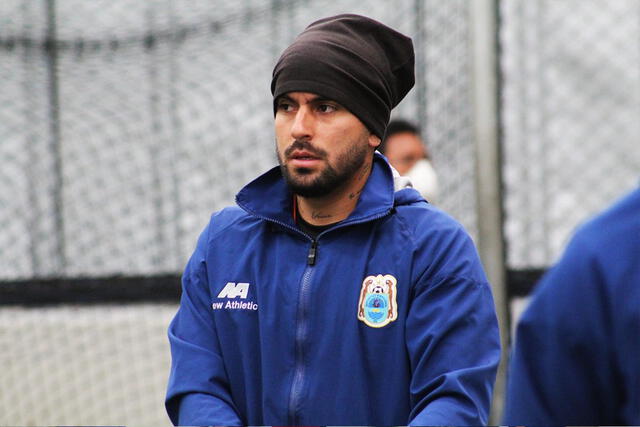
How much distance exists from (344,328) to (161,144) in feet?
5.85

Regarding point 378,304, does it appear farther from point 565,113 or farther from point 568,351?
point 565,113

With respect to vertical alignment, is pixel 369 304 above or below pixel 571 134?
below

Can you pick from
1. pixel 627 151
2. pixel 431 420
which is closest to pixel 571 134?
pixel 627 151

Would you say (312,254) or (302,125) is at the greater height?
(302,125)

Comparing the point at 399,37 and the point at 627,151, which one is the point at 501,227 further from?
the point at 399,37

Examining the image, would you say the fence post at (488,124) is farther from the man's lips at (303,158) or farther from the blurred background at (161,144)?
the man's lips at (303,158)

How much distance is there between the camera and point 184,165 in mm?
3182

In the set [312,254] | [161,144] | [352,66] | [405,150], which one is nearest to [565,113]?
[405,150]

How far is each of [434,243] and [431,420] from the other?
0.31 metres

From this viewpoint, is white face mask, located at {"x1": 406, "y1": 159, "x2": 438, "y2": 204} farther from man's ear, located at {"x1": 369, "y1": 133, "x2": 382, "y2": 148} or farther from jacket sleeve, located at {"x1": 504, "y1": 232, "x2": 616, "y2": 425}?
jacket sleeve, located at {"x1": 504, "y1": 232, "x2": 616, "y2": 425}

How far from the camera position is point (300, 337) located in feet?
5.12

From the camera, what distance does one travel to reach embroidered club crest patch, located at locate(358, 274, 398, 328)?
1543mm

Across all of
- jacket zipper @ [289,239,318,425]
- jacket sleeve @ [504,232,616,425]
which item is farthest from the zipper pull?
jacket sleeve @ [504,232,616,425]

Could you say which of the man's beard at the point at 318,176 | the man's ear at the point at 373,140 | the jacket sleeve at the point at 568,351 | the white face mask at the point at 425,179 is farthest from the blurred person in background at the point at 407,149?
the jacket sleeve at the point at 568,351
